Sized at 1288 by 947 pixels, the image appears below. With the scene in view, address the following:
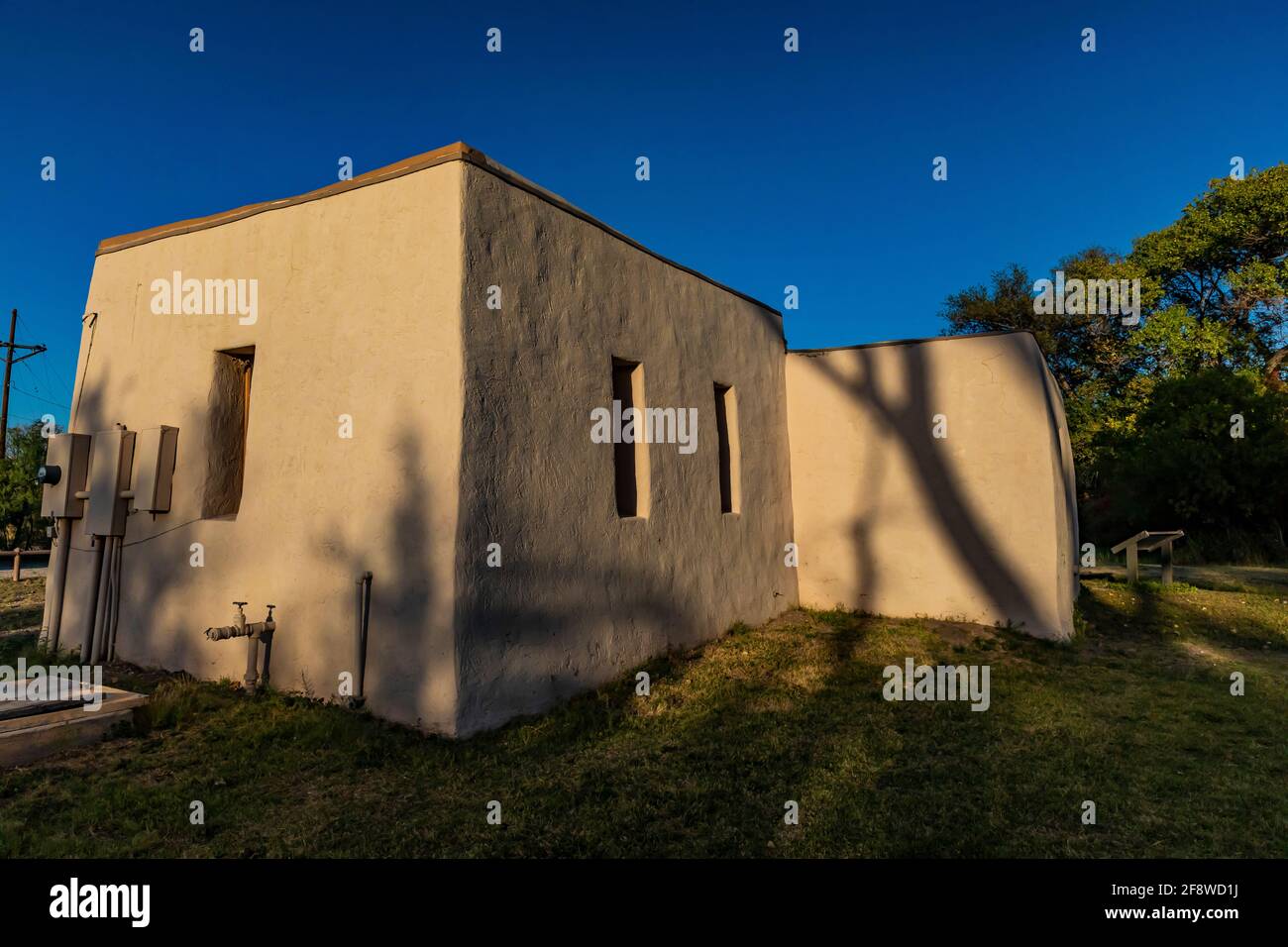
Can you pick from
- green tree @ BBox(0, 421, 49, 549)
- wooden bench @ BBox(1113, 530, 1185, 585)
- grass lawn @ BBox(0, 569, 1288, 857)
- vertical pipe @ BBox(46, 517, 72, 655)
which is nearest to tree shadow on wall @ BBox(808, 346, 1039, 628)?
grass lawn @ BBox(0, 569, 1288, 857)

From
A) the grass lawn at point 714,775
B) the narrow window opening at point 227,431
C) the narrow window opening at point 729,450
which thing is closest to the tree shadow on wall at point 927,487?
the grass lawn at point 714,775

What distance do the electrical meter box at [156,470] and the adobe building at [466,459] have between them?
23 millimetres

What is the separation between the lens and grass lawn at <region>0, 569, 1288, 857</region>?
3.32 m

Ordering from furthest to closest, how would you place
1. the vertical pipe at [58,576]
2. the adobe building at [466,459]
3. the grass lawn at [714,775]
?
the vertical pipe at [58,576] < the adobe building at [466,459] < the grass lawn at [714,775]

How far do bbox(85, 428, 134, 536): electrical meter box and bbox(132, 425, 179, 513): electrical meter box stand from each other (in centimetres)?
24

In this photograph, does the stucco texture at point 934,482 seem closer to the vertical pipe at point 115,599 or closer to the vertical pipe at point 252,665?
the vertical pipe at point 252,665

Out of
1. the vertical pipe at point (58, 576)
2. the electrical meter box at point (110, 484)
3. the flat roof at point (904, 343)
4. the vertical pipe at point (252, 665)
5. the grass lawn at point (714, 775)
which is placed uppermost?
the flat roof at point (904, 343)

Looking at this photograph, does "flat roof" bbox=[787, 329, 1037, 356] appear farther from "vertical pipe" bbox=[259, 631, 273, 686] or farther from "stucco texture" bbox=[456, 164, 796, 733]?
"vertical pipe" bbox=[259, 631, 273, 686]

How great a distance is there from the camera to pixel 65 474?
20.9ft

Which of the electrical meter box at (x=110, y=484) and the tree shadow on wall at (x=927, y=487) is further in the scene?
the tree shadow on wall at (x=927, y=487)

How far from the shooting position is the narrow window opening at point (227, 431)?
19.2 feet

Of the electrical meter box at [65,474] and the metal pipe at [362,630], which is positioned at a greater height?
the electrical meter box at [65,474]
